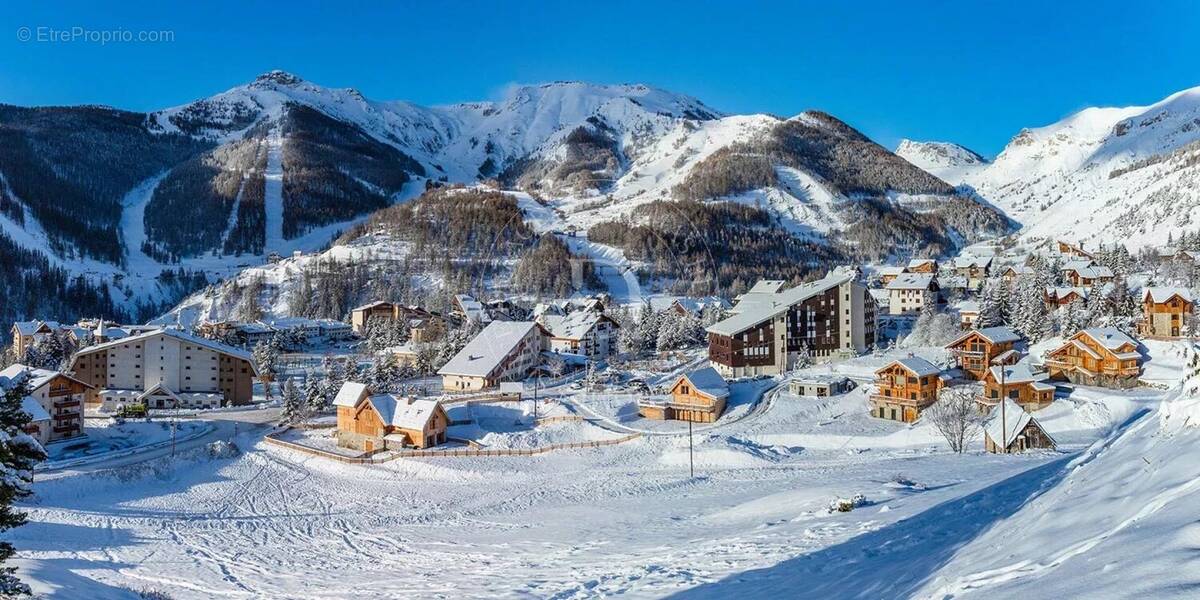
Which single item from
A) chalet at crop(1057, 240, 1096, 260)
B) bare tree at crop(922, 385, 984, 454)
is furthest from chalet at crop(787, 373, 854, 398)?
chalet at crop(1057, 240, 1096, 260)

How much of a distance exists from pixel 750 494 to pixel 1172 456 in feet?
52.6

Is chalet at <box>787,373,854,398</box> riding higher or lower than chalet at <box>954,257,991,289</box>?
lower

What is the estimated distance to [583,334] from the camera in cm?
6122

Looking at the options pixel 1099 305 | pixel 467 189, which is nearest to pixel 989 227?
pixel 467 189

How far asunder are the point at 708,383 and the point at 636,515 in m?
18.8

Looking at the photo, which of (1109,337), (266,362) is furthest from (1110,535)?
(266,362)

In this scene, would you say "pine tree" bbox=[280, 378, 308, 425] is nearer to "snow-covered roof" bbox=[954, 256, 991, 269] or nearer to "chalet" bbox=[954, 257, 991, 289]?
"chalet" bbox=[954, 257, 991, 289]

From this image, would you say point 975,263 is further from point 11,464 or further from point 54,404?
point 11,464

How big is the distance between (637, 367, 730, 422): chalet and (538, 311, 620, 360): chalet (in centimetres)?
2069

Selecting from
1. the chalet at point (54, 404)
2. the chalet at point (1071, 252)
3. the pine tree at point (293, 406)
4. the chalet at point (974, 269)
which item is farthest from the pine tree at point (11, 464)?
the chalet at point (1071, 252)

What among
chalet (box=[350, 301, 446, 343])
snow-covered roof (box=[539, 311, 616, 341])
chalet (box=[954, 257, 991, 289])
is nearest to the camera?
snow-covered roof (box=[539, 311, 616, 341])

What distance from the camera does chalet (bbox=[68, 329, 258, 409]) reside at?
49.1 m

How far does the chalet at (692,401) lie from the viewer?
3931cm

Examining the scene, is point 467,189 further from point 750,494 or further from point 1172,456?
point 1172,456
